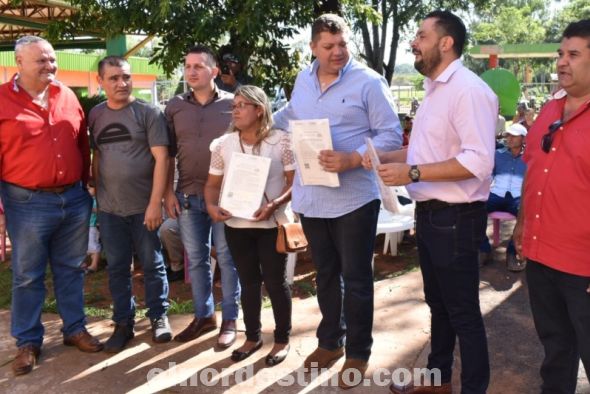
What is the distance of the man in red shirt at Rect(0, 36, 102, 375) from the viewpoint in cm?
371

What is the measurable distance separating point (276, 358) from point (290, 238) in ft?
2.58

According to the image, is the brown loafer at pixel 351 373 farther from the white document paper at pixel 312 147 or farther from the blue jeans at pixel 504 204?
the blue jeans at pixel 504 204

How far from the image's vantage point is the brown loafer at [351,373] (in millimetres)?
3459

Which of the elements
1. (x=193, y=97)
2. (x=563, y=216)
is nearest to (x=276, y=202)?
A: (x=193, y=97)

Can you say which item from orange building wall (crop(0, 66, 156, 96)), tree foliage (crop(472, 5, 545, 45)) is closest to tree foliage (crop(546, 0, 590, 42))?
tree foliage (crop(472, 5, 545, 45))

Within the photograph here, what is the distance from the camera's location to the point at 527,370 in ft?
11.7

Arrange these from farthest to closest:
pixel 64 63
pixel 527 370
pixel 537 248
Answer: pixel 64 63 < pixel 527 370 < pixel 537 248

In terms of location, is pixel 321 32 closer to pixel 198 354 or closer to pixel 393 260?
pixel 198 354

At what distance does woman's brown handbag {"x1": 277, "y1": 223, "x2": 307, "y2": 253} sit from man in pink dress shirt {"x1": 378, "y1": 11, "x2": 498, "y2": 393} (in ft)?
2.53

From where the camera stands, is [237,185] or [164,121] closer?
[237,185]

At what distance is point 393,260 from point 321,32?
144 inches

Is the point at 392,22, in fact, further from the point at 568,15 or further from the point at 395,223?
the point at 568,15

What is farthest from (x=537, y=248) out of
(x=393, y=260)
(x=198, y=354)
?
(x=393, y=260)

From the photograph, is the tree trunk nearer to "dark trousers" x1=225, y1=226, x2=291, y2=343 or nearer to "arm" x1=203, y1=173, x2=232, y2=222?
"arm" x1=203, y1=173, x2=232, y2=222
